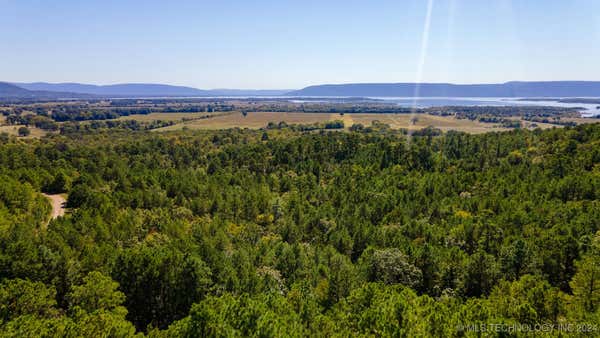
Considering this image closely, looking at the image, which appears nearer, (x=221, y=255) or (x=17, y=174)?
(x=221, y=255)

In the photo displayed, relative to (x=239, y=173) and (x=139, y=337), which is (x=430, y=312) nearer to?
(x=139, y=337)

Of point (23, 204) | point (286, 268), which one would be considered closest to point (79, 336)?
point (286, 268)

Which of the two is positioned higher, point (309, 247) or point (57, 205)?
point (57, 205)

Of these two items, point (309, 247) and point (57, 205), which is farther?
point (57, 205)

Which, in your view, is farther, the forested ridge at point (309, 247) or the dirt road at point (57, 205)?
the dirt road at point (57, 205)

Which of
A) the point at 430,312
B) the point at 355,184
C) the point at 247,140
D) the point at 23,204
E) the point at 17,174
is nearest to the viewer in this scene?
the point at 430,312

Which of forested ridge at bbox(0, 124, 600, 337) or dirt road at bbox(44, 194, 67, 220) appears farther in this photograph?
dirt road at bbox(44, 194, 67, 220)

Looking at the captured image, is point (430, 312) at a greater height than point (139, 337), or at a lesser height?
greater

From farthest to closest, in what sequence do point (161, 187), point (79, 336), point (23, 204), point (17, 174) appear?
1. point (161, 187)
2. point (17, 174)
3. point (23, 204)
4. point (79, 336)
